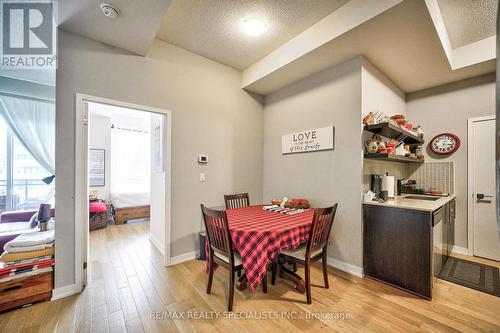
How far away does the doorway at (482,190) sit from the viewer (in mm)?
2764

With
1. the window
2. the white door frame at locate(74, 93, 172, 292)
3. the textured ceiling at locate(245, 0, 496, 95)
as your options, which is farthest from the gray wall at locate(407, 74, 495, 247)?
the window

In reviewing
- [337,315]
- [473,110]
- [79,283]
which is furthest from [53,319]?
[473,110]

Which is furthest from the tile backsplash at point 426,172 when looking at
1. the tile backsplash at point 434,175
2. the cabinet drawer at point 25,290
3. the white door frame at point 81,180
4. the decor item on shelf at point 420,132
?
the cabinet drawer at point 25,290

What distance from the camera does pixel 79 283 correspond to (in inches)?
79.8

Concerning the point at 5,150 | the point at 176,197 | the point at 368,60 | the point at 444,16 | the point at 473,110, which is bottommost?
the point at 176,197

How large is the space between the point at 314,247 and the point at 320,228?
0.19 m

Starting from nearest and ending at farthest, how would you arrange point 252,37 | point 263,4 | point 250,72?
point 263,4 < point 252,37 < point 250,72

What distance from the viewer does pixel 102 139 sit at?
5.39m

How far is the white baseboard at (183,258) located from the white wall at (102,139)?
3.98 meters

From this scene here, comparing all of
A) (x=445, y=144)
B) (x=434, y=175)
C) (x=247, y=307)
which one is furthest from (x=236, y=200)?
(x=445, y=144)

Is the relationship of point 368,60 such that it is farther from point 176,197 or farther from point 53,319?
point 53,319

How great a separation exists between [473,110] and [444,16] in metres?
1.60

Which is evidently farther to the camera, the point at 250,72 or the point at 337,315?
the point at 250,72

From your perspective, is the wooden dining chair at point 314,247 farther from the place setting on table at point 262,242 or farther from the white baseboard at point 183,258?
the white baseboard at point 183,258
